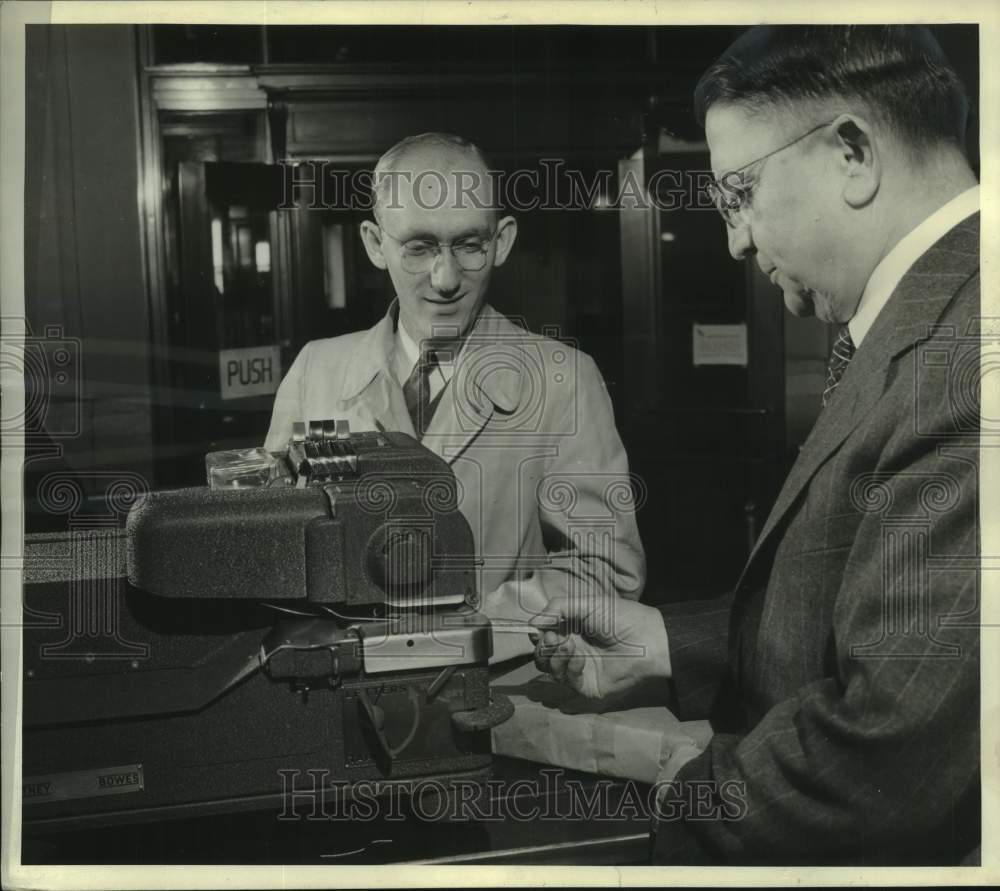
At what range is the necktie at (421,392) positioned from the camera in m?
1.88

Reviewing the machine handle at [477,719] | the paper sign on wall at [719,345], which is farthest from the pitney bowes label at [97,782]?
the paper sign on wall at [719,345]

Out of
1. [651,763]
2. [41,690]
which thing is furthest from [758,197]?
[41,690]

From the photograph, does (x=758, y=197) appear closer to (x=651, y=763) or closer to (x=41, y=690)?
(x=651, y=763)

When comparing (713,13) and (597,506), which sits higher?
(713,13)

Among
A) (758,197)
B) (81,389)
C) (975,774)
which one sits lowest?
(975,774)

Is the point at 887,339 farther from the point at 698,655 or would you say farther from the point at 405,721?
the point at 405,721

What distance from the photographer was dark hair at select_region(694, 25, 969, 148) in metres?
1.78

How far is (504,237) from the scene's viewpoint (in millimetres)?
1875

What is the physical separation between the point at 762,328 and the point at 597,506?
435mm

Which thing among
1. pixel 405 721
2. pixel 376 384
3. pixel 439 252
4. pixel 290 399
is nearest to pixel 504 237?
pixel 439 252

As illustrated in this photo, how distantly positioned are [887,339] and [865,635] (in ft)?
1.62

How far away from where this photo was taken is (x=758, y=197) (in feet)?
6.05

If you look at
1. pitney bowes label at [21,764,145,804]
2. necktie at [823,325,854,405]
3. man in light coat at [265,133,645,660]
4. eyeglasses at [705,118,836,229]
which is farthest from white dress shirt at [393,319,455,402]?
pitney bowes label at [21,764,145,804]

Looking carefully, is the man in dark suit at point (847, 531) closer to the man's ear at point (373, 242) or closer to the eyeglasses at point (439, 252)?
the eyeglasses at point (439, 252)
